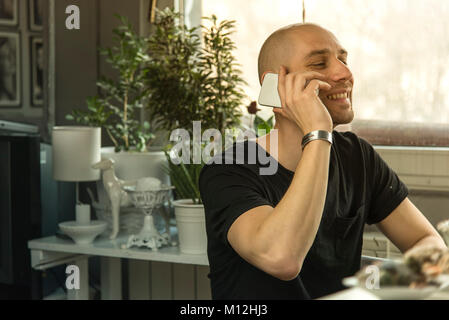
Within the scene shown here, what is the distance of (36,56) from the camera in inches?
104

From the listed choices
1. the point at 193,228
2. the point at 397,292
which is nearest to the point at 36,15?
the point at 193,228

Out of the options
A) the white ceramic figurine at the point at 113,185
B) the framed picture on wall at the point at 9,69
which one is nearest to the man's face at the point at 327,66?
the white ceramic figurine at the point at 113,185

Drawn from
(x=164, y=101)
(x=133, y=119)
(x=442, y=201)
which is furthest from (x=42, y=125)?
(x=442, y=201)

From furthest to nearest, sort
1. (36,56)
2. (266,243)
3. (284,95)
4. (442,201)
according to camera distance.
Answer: (36,56)
(442,201)
(284,95)
(266,243)

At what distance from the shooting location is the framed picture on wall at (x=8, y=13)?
2545mm

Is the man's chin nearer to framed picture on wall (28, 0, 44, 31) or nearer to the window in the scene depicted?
the window

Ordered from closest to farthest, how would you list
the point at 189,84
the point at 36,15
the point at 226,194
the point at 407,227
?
the point at 226,194, the point at 407,227, the point at 189,84, the point at 36,15

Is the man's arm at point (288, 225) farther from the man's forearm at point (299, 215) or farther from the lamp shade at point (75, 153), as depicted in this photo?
the lamp shade at point (75, 153)

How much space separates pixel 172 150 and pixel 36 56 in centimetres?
88

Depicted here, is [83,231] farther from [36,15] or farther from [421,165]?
[421,165]

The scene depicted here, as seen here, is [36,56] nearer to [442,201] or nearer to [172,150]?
[172,150]

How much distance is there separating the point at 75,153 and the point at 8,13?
0.80 m

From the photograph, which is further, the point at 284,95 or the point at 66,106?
the point at 66,106

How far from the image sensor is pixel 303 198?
114cm
